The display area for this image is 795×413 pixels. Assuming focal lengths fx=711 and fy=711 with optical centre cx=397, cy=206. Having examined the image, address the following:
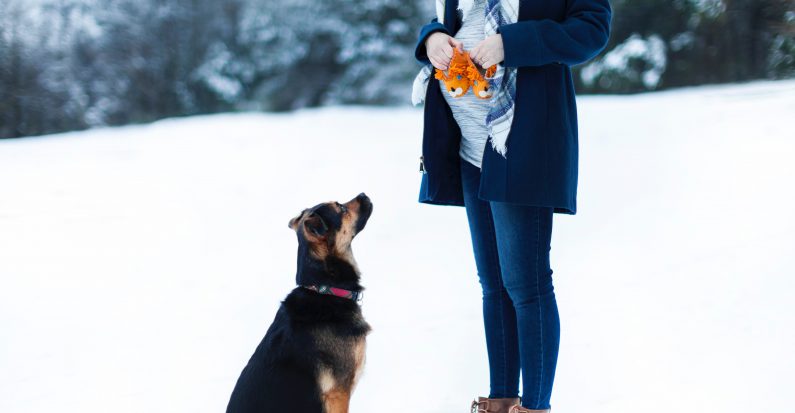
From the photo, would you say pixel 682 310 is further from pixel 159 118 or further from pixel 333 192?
pixel 159 118

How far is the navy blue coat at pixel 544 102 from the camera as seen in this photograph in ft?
6.53

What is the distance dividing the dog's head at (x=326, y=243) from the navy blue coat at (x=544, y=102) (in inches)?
28.0

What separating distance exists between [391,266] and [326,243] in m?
2.34

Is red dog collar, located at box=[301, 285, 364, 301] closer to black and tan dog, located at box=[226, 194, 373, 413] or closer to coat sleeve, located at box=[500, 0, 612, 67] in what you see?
black and tan dog, located at box=[226, 194, 373, 413]

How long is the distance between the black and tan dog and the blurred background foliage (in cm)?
715

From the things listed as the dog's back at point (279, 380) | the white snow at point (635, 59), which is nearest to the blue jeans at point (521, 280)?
the dog's back at point (279, 380)

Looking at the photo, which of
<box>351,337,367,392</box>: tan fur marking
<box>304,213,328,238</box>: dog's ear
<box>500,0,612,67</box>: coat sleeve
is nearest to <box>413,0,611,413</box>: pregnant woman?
<box>500,0,612,67</box>: coat sleeve

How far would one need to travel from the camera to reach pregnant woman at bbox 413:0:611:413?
2.03 meters

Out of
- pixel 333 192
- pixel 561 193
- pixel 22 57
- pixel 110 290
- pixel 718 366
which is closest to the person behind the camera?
pixel 561 193

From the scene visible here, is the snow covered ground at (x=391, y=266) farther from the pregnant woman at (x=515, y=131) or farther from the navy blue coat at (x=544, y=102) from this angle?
the navy blue coat at (x=544, y=102)

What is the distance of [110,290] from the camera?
4496 mm

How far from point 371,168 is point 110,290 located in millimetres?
3275

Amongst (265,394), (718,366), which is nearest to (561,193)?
(265,394)

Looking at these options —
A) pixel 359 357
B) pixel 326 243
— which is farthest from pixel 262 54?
pixel 359 357
